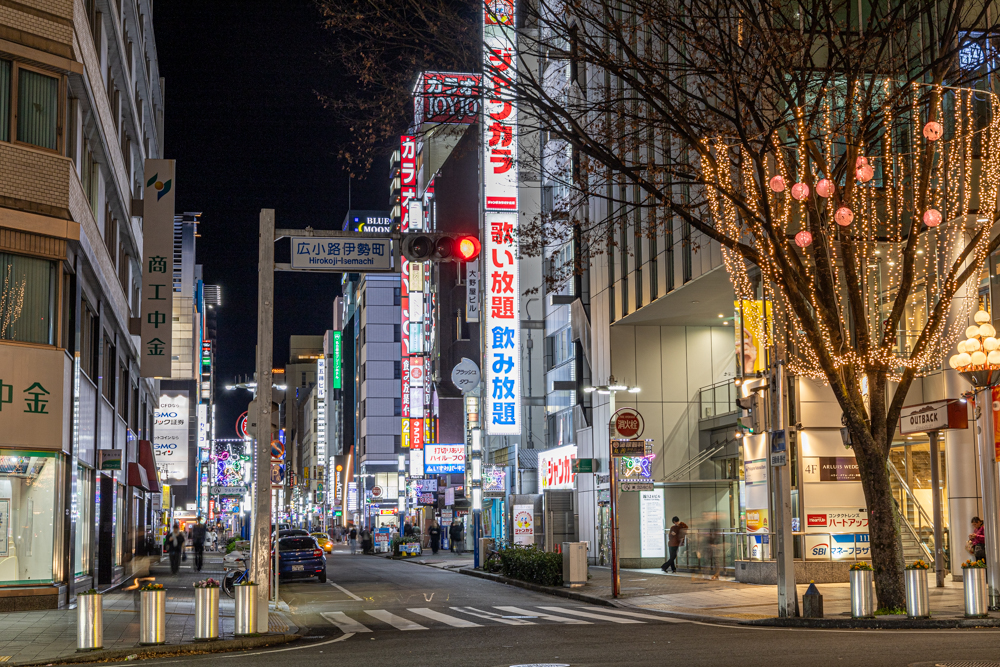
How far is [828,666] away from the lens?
1121cm

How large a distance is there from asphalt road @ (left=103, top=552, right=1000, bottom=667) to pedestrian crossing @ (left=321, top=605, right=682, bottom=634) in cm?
2

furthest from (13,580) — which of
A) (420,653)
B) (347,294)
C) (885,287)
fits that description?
(347,294)

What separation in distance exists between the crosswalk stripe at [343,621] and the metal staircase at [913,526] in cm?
1353

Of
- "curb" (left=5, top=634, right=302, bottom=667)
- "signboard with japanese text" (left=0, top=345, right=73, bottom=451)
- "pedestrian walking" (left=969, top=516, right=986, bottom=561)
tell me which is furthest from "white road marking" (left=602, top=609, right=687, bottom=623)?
"signboard with japanese text" (left=0, top=345, right=73, bottom=451)

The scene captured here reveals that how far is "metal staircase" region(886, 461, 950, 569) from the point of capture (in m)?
26.4

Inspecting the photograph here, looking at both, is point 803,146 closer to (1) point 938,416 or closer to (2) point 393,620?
(1) point 938,416

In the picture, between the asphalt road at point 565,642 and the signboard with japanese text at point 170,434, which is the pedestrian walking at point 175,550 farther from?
the signboard with japanese text at point 170,434

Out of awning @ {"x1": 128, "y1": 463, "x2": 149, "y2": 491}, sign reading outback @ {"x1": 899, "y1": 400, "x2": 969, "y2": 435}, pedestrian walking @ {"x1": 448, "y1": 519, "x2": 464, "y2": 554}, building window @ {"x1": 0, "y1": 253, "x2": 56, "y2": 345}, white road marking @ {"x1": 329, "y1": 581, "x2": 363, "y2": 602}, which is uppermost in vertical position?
building window @ {"x1": 0, "y1": 253, "x2": 56, "y2": 345}

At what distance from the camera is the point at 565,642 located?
570 inches

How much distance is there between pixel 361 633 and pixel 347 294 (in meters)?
145

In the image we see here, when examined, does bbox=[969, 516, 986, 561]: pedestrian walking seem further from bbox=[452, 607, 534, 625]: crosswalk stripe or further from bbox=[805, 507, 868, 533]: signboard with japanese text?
bbox=[452, 607, 534, 625]: crosswalk stripe

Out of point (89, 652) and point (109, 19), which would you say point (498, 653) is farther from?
point (109, 19)

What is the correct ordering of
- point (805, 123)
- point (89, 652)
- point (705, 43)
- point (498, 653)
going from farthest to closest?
point (805, 123) < point (705, 43) < point (89, 652) < point (498, 653)

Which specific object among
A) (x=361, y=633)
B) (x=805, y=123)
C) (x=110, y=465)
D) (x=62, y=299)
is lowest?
(x=361, y=633)
